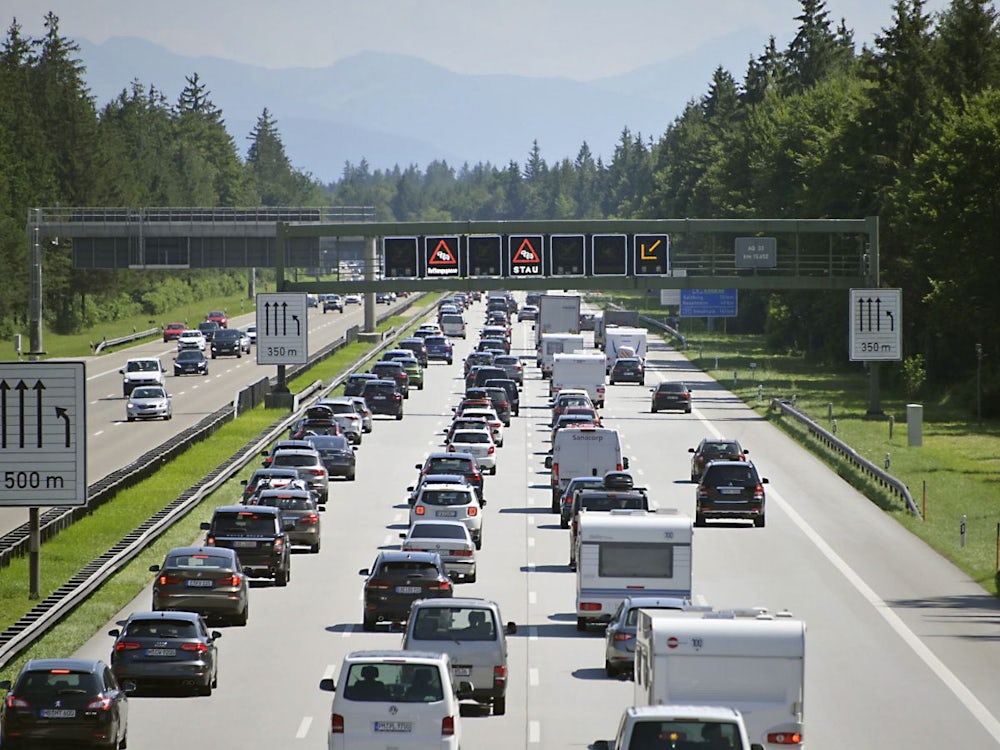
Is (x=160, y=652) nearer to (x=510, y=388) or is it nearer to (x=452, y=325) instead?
(x=510, y=388)

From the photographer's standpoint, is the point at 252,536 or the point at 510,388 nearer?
the point at 252,536

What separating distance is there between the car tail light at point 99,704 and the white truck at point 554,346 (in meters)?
78.5

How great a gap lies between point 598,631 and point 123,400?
2348 inches

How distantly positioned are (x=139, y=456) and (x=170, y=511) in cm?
1866

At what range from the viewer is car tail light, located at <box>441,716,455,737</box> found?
21.5 m

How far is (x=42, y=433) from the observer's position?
38719 mm

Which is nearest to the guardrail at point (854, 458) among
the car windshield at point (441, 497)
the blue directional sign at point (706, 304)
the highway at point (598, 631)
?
the highway at point (598, 631)

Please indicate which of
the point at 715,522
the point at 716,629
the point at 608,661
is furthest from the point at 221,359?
the point at 716,629

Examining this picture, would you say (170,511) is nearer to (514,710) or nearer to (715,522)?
(715,522)

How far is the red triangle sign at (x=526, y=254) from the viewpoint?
285 feet

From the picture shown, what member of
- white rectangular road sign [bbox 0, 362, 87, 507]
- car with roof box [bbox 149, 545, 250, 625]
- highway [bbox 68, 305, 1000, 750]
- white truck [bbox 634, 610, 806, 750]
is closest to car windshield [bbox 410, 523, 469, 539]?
highway [bbox 68, 305, 1000, 750]

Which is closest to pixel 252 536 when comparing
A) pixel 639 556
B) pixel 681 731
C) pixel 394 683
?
pixel 639 556

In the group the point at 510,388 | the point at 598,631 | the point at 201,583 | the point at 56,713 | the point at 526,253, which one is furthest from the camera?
the point at 526,253

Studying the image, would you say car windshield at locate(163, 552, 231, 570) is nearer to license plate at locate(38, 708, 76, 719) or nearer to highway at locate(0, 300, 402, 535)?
license plate at locate(38, 708, 76, 719)
